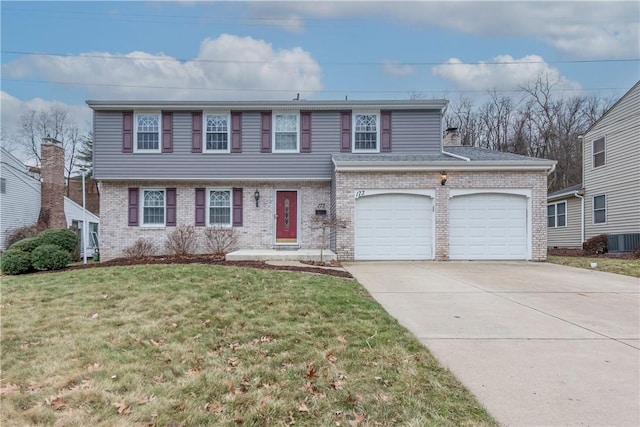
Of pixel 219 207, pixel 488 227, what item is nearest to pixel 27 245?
pixel 219 207

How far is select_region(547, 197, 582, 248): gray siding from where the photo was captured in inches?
725

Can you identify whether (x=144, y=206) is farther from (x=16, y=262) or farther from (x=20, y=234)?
(x=20, y=234)

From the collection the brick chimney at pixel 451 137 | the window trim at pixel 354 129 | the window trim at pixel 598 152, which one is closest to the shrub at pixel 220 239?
the window trim at pixel 354 129

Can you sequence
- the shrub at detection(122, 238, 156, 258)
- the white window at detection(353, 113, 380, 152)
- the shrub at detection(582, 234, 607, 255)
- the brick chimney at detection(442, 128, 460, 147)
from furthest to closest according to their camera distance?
1. the brick chimney at detection(442, 128, 460, 147)
2. the shrub at detection(582, 234, 607, 255)
3. the white window at detection(353, 113, 380, 152)
4. the shrub at detection(122, 238, 156, 258)

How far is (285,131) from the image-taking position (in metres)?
14.0

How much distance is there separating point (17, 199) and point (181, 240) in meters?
11.7

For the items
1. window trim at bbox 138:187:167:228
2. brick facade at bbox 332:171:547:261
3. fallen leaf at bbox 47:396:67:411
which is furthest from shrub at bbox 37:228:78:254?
A: fallen leaf at bbox 47:396:67:411

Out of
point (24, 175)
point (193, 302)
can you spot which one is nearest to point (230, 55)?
point (24, 175)

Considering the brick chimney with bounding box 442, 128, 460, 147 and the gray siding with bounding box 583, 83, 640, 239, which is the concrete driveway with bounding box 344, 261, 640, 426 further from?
the brick chimney with bounding box 442, 128, 460, 147

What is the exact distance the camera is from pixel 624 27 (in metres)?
14.1

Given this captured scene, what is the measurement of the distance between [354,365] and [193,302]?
3.02m

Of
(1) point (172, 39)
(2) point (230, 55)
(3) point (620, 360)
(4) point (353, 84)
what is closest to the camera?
(3) point (620, 360)

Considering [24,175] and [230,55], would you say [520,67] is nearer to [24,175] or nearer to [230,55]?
[230,55]

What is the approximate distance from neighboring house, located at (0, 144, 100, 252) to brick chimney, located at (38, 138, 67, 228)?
0.54 feet
